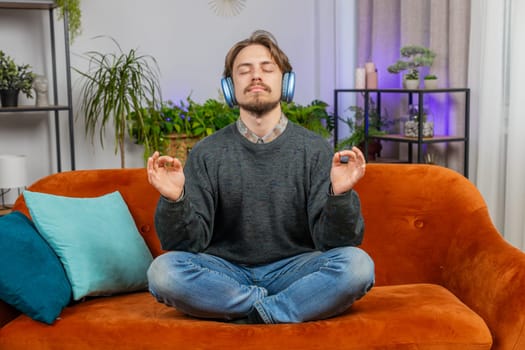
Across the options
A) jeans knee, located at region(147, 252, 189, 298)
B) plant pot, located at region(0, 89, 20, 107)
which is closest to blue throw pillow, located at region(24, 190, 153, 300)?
jeans knee, located at region(147, 252, 189, 298)

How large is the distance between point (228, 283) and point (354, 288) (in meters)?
0.35

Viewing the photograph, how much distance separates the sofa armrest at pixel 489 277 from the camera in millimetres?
2066

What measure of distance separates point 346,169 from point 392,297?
464 millimetres

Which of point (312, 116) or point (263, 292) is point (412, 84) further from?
point (263, 292)

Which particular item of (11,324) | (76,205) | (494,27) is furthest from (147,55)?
(11,324)

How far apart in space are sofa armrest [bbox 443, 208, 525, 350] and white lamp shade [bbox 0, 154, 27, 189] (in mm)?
2779

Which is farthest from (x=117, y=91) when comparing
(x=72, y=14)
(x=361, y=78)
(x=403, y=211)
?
(x=403, y=211)

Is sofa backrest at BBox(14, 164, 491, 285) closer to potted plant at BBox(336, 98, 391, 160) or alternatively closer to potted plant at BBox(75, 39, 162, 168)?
potted plant at BBox(75, 39, 162, 168)

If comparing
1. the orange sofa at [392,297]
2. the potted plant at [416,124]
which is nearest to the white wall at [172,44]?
the potted plant at [416,124]

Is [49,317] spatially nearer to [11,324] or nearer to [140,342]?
[11,324]

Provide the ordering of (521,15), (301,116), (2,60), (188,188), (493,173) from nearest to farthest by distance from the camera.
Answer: (188,188) → (521,15) → (493,173) → (2,60) → (301,116)

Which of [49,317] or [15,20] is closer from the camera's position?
[49,317]

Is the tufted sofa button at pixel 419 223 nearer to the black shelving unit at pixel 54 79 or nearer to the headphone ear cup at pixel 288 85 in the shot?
the headphone ear cup at pixel 288 85

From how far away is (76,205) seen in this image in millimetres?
2521
